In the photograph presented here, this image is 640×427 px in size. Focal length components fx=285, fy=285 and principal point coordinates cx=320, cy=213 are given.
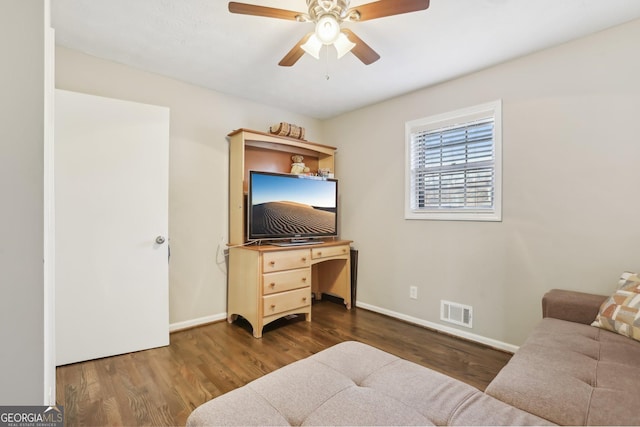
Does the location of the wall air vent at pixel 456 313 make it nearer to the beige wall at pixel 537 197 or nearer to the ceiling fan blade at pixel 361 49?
the beige wall at pixel 537 197

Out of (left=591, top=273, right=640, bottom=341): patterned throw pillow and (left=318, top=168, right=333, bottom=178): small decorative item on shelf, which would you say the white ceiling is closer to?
(left=318, top=168, right=333, bottom=178): small decorative item on shelf

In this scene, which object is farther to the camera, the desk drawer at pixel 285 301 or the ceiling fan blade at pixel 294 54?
the desk drawer at pixel 285 301

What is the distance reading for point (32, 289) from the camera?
2.00ft

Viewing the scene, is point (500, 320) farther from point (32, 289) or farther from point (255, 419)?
point (32, 289)

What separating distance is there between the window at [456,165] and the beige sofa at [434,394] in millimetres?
1396

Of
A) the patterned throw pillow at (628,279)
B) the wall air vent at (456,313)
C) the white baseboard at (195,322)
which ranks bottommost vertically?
the white baseboard at (195,322)

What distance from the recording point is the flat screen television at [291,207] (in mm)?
2787

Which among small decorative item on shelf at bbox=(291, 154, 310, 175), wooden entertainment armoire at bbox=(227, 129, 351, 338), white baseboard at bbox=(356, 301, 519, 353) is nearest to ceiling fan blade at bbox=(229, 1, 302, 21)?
wooden entertainment armoire at bbox=(227, 129, 351, 338)

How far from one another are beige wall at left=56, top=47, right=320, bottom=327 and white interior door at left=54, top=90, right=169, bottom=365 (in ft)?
1.05

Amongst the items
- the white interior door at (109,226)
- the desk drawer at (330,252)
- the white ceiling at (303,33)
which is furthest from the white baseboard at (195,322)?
the white ceiling at (303,33)

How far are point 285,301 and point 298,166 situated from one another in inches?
61.4

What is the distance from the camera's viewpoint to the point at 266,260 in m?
2.59

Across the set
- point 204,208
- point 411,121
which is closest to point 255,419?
point 204,208

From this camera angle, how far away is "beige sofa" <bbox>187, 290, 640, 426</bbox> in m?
0.87
